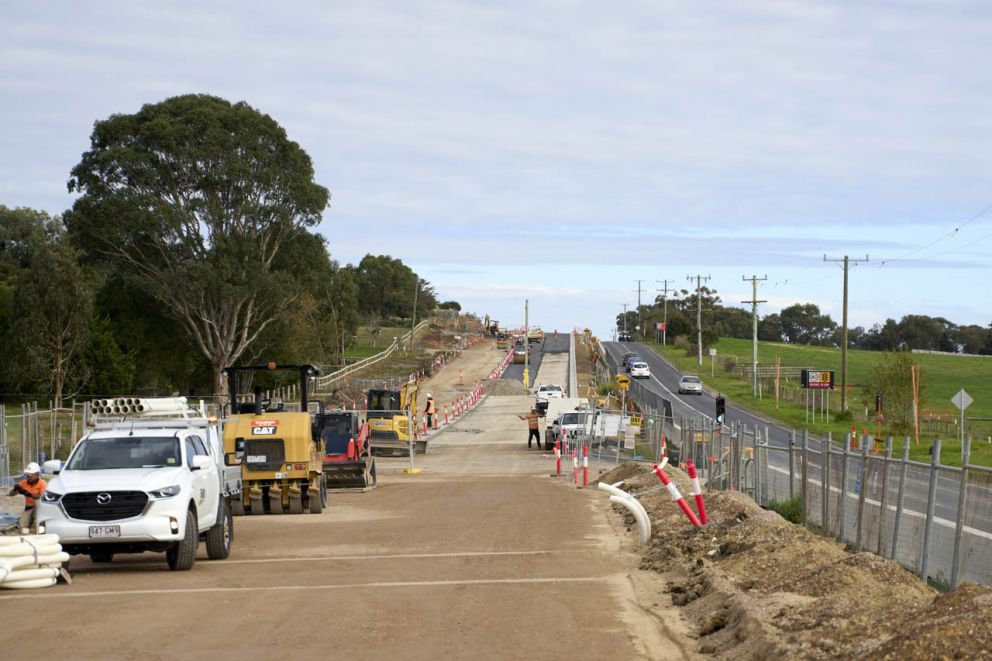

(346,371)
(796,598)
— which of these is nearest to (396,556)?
(796,598)

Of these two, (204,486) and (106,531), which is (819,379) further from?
(106,531)

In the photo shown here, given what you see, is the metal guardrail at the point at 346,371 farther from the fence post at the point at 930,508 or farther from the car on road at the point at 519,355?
Answer: the fence post at the point at 930,508

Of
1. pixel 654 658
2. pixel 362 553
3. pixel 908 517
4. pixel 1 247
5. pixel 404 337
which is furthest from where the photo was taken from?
pixel 404 337

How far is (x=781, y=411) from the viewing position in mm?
79562

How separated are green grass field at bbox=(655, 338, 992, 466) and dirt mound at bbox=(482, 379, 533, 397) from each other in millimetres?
16073

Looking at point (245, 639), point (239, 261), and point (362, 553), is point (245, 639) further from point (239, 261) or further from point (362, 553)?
point (239, 261)

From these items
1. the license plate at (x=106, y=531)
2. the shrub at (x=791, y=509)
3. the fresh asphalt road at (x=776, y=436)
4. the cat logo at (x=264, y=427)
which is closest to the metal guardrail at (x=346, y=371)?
the fresh asphalt road at (x=776, y=436)

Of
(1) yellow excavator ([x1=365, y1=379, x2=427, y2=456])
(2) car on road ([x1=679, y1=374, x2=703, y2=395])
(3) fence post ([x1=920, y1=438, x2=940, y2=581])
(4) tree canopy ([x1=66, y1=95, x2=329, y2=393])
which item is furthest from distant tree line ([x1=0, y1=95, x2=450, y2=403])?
(3) fence post ([x1=920, y1=438, x2=940, y2=581])

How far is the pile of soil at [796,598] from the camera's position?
8914 millimetres

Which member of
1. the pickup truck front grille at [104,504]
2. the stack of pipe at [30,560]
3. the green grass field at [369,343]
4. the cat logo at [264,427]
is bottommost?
the stack of pipe at [30,560]

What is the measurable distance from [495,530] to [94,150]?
5184cm

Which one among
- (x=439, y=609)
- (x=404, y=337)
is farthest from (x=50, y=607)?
(x=404, y=337)

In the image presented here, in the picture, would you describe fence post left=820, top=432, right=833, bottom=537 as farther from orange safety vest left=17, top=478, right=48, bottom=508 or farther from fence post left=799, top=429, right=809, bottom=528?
orange safety vest left=17, top=478, right=48, bottom=508

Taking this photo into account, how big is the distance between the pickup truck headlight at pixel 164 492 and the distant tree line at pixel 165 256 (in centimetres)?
4604
